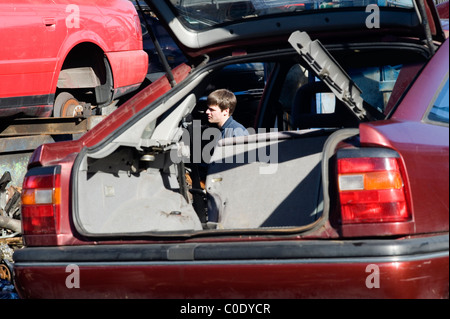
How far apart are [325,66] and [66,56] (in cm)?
439

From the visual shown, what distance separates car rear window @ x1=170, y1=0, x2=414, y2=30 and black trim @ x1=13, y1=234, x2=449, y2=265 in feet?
4.63

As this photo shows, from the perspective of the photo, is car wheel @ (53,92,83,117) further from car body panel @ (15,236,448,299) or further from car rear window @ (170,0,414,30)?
car body panel @ (15,236,448,299)

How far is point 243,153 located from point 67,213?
4.18 ft

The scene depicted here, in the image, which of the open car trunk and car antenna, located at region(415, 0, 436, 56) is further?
the open car trunk

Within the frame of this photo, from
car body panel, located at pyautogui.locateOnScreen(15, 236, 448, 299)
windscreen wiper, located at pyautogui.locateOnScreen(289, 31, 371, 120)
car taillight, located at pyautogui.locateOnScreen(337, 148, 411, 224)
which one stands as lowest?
car body panel, located at pyautogui.locateOnScreen(15, 236, 448, 299)

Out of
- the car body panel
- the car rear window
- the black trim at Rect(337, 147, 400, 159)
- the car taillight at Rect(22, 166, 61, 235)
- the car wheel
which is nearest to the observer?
the car body panel

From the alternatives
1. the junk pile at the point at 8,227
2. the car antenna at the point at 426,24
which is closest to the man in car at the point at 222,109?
the car antenna at the point at 426,24

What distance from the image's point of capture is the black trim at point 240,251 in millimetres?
2896

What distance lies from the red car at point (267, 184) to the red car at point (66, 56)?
2220mm

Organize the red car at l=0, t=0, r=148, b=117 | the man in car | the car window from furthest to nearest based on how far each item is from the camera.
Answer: the red car at l=0, t=0, r=148, b=117 < the man in car < the car window

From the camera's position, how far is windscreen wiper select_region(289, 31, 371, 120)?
3.56 metres

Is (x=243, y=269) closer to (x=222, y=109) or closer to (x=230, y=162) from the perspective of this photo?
(x=230, y=162)

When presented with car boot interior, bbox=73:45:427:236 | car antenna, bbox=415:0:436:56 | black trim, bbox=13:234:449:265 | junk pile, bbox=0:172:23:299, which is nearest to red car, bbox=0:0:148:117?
junk pile, bbox=0:172:23:299
